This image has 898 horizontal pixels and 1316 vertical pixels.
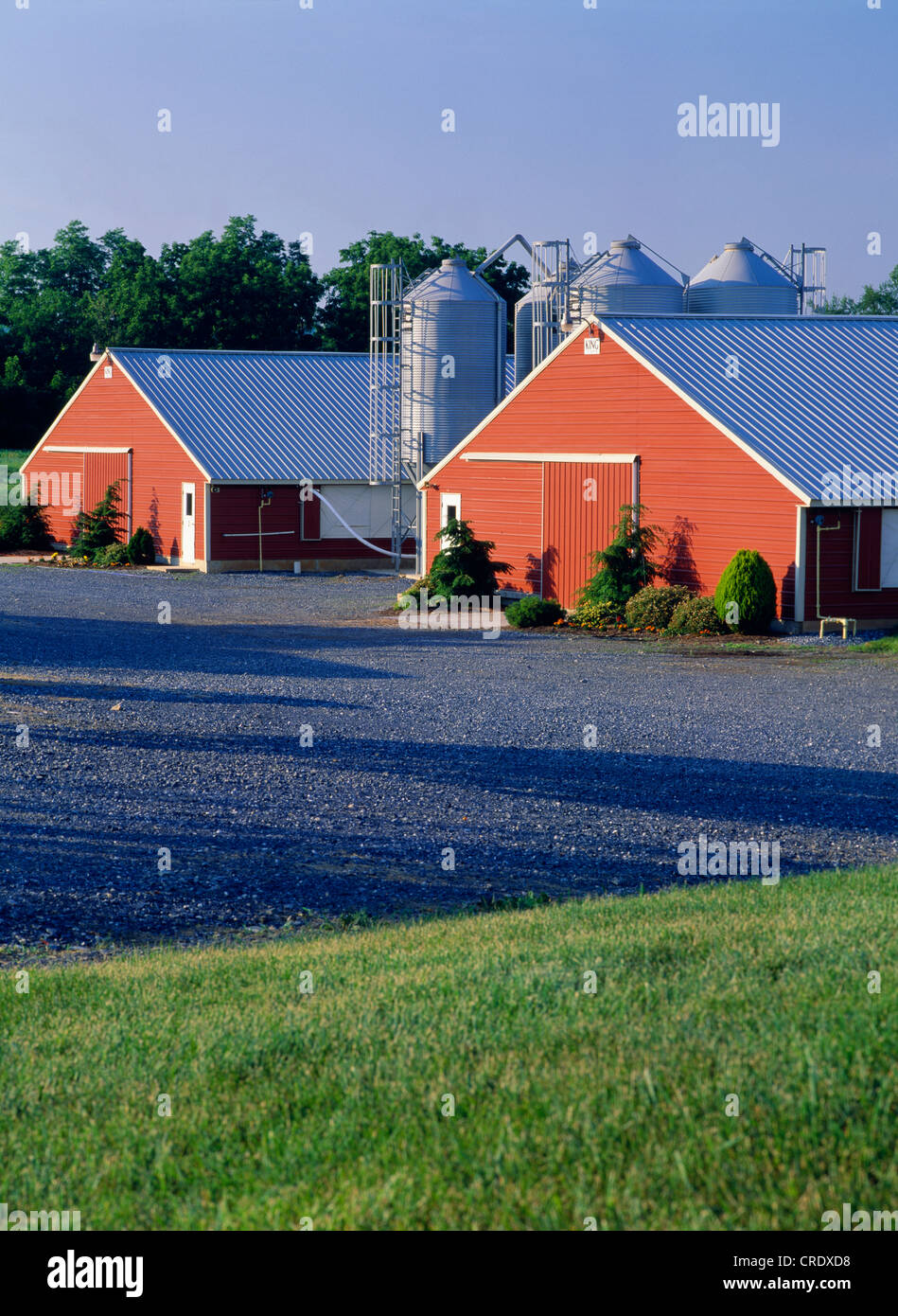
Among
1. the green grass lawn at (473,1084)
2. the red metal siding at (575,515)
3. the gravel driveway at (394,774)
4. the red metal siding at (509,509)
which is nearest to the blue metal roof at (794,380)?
the red metal siding at (575,515)

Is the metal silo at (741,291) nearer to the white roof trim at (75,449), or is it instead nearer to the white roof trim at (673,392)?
the white roof trim at (673,392)

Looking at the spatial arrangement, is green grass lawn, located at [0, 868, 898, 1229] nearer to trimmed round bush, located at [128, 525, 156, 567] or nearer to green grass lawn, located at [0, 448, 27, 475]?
trimmed round bush, located at [128, 525, 156, 567]

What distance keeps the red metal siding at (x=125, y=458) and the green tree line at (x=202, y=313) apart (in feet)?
A: 79.3

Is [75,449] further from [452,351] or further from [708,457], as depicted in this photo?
[708,457]

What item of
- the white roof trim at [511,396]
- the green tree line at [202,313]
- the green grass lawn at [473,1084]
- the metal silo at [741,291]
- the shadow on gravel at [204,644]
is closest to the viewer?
the green grass lawn at [473,1084]

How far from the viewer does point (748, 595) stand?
88.2 ft

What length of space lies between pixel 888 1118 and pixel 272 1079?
2371mm

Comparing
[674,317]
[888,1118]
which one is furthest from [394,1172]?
[674,317]

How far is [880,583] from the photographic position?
90.6 ft

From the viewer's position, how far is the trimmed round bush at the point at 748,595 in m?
26.9

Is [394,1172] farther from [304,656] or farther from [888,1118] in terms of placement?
[304,656]

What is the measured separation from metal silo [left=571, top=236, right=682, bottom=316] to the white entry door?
13421 millimetres

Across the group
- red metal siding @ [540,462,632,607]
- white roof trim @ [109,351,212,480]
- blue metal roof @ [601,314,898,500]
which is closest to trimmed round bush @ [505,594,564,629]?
red metal siding @ [540,462,632,607]

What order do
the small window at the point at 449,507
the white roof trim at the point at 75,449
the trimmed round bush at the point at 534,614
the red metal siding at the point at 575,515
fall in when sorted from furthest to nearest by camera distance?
the white roof trim at the point at 75,449
the small window at the point at 449,507
the red metal siding at the point at 575,515
the trimmed round bush at the point at 534,614
